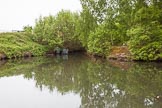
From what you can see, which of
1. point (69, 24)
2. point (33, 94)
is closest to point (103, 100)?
point (33, 94)

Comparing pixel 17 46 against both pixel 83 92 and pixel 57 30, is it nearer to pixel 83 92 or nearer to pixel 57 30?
pixel 57 30

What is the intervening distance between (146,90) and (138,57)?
14699mm

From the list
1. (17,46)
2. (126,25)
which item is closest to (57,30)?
(17,46)

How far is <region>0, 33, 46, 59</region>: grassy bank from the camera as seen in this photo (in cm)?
3581

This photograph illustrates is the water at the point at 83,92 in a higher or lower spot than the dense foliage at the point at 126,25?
lower

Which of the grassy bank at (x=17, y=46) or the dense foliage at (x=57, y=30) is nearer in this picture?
the grassy bank at (x=17, y=46)

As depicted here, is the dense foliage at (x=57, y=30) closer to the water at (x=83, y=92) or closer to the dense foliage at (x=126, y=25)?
the dense foliage at (x=126, y=25)

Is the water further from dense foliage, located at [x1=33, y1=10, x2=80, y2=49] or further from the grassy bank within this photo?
dense foliage, located at [x1=33, y1=10, x2=80, y2=49]

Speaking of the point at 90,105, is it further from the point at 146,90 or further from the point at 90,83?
the point at 90,83

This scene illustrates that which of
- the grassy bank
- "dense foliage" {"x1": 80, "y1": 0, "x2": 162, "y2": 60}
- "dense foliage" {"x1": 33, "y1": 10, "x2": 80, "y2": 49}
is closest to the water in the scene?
"dense foliage" {"x1": 80, "y1": 0, "x2": 162, "y2": 60}

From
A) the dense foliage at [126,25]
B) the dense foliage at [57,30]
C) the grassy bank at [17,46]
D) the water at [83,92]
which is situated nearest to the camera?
the water at [83,92]

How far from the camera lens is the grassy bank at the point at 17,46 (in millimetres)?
35812

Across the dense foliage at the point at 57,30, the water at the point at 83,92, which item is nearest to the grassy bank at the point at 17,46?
the dense foliage at the point at 57,30

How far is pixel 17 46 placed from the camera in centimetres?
3831
